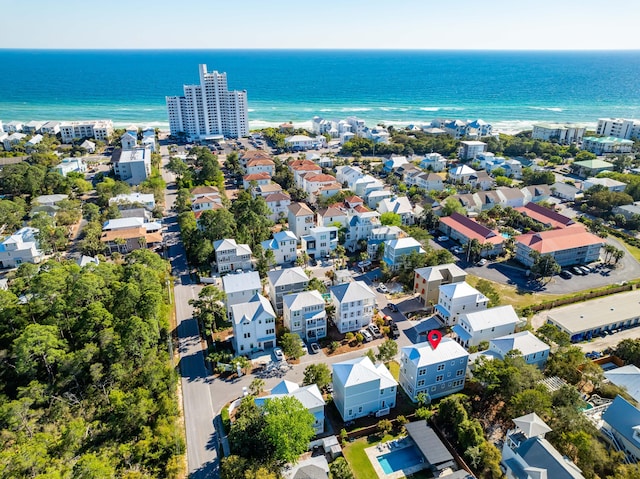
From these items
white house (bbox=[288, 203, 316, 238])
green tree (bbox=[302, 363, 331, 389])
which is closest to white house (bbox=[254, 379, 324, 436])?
green tree (bbox=[302, 363, 331, 389])

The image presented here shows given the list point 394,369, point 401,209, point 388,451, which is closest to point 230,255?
point 394,369

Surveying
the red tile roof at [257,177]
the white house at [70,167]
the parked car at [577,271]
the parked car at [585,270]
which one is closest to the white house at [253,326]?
the parked car at [577,271]

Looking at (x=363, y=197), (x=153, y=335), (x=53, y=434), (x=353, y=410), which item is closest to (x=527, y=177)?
(x=363, y=197)

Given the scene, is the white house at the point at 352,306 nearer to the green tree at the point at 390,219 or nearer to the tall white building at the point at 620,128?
the green tree at the point at 390,219

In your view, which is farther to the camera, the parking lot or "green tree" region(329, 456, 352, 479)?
the parking lot

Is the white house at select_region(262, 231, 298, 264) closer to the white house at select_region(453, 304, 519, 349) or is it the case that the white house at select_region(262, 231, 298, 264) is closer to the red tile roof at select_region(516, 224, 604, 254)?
the white house at select_region(453, 304, 519, 349)

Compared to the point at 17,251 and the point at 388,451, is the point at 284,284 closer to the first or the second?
the point at 388,451
